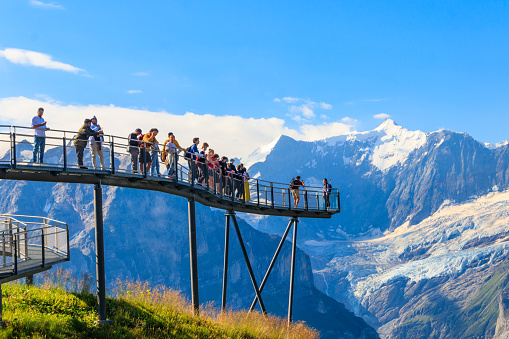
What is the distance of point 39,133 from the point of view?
21.8m

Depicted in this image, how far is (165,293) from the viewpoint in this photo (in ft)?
86.9

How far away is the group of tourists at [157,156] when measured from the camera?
22566 millimetres

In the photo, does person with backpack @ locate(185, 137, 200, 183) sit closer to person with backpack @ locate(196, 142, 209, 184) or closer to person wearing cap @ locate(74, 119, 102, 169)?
person with backpack @ locate(196, 142, 209, 184)


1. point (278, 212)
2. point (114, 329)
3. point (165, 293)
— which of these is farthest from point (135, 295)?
point (278, 212)

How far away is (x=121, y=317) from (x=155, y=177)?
5539mm

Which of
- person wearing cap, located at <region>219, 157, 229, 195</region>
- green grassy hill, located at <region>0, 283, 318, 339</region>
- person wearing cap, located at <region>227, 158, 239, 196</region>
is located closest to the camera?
green grassy hill, located at <region>0, 283, 318, 339</region>

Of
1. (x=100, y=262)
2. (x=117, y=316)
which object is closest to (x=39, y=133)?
(x=100, y=262)

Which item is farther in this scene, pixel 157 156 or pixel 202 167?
pixel 202 167

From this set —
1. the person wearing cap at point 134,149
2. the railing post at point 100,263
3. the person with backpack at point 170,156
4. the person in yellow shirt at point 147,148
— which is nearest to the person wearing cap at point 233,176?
the person with backpack at point 170,156

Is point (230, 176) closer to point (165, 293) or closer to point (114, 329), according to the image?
point (165, 293)

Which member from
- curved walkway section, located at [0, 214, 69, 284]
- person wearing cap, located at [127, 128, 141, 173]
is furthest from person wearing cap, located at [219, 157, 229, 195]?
curved walkway section, located at [0, 214, 69, 284]

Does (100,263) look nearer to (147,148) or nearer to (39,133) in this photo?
(147,148)

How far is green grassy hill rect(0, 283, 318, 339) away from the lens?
805 inches

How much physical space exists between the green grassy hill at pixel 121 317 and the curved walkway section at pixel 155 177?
4530 mm
